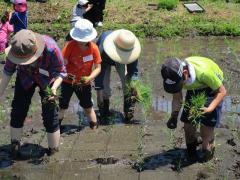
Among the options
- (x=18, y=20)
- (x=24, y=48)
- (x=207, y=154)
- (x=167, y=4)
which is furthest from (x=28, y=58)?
(x=167, y=4)

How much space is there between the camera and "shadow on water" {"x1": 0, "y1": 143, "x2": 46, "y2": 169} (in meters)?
5.97

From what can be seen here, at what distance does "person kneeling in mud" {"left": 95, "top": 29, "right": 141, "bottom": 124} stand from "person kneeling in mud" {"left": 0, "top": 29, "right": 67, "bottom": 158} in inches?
44.4

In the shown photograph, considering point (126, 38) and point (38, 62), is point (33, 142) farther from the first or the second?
point (126, 38)

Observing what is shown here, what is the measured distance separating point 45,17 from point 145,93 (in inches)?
273

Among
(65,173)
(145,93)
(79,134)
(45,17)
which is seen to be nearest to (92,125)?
(79,134)

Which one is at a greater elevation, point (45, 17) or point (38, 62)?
point (38, 62)

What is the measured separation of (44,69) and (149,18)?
7.37 meters

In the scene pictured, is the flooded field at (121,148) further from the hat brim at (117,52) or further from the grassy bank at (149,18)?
the grassy bank at (149,18)

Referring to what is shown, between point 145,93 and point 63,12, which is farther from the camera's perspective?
point 63,12

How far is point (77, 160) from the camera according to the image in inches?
235

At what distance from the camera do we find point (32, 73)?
5727 millimetres

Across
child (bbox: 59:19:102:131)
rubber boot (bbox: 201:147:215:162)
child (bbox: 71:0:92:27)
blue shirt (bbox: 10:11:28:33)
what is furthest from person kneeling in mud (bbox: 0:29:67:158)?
child (bbox: 71:0:92:27)

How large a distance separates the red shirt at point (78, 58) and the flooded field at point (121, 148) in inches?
31.6

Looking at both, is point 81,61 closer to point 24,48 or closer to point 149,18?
point 24,48
